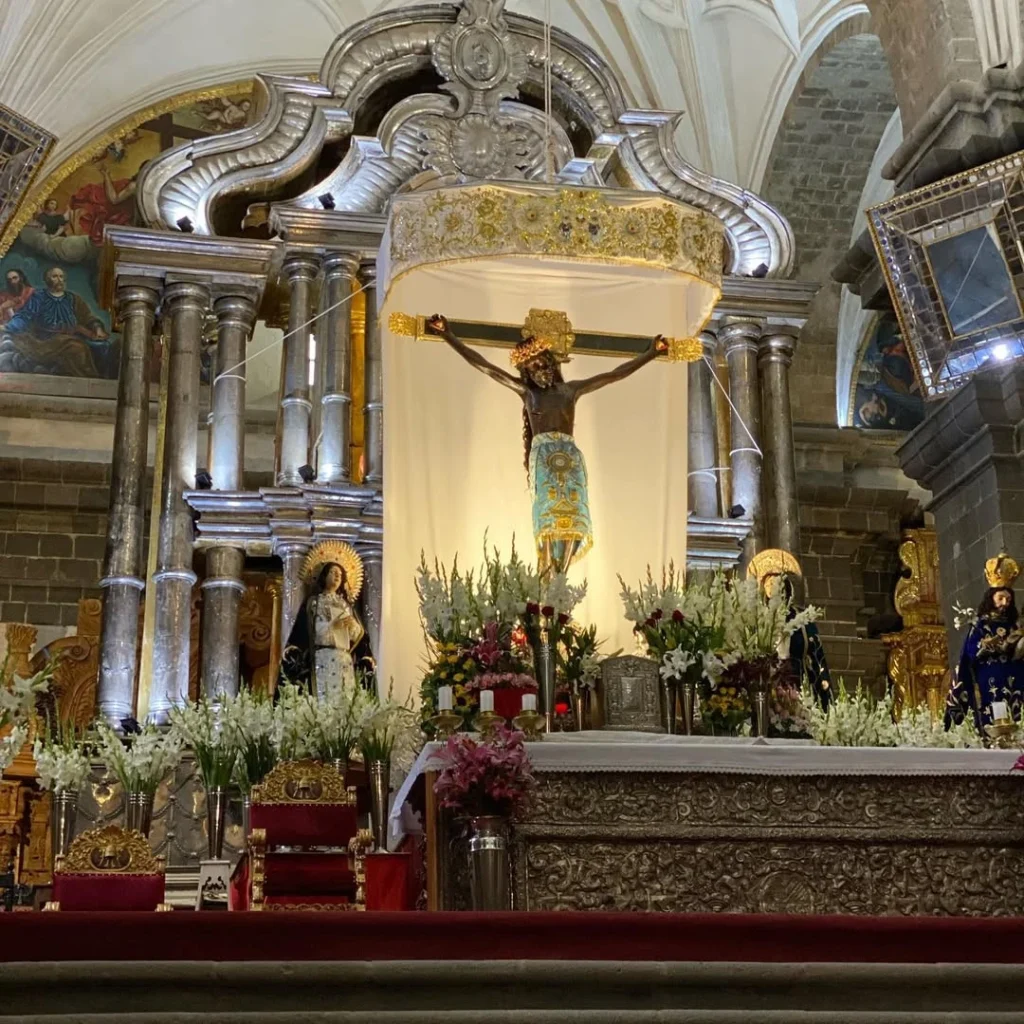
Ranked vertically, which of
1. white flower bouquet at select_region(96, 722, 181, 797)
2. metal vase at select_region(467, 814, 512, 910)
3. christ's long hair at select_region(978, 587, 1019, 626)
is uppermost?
christ's long hair at select_region(978, 587, 1019, 626)

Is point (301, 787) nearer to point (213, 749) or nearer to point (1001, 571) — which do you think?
point (213, 749)

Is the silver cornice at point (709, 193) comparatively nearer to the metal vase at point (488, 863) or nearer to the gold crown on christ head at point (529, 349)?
the gold crown on christ head at point (529, 349)

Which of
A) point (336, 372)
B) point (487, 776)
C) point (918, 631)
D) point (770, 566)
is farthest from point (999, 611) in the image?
point (918, 631)

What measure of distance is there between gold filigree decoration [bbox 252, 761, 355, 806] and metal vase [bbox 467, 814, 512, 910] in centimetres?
105

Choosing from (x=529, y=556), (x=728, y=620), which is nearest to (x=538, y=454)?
(x=529, y=556)

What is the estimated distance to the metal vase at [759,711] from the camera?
6828mm

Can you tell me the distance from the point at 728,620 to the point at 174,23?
1113cm

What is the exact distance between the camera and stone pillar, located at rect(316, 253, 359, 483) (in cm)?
1158

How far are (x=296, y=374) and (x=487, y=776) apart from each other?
21.8 ft

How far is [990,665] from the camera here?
8.47 metres

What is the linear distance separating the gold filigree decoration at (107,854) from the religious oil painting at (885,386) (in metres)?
11.9

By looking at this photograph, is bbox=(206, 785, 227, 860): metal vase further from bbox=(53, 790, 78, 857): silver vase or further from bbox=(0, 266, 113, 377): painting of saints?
bbox=(0, 266, 113, 377): painting of saints

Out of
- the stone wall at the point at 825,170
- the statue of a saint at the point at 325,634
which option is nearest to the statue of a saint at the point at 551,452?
the statue of a saint at the point at 325,634

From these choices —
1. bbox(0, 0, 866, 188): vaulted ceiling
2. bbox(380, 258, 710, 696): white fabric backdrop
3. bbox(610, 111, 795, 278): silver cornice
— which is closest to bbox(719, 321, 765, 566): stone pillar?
bbox(610, 111, 795, 278): silver cornice
